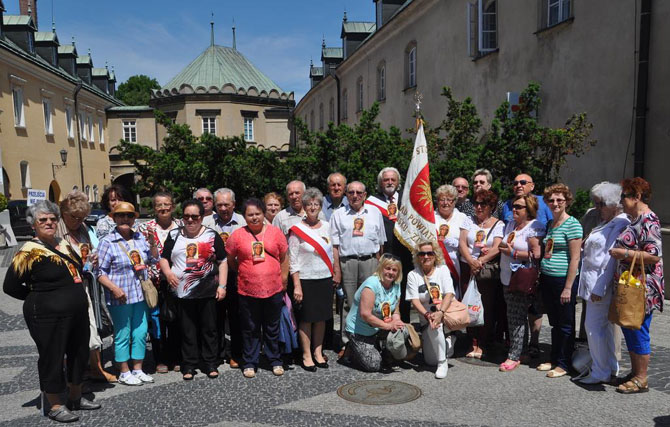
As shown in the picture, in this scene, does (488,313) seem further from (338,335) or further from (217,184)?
(217,184)

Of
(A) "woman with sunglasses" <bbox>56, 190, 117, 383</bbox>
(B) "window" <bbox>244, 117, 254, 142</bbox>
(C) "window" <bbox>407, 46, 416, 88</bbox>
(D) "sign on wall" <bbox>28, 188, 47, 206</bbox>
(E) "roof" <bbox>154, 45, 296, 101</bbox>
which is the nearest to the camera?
(A) "woman with sunglasses" <bbox>56, 190, 117, 383</bbox>

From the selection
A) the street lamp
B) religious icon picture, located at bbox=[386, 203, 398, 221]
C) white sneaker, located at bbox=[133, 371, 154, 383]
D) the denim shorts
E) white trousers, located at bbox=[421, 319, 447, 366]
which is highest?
the street lamp

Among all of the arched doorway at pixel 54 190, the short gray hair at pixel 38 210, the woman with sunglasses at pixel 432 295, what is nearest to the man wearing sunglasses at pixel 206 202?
the short gray hair at pixel 38 210

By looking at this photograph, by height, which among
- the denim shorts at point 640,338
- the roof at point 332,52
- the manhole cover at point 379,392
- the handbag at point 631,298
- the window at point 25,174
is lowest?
the manhole cover at point 379,392

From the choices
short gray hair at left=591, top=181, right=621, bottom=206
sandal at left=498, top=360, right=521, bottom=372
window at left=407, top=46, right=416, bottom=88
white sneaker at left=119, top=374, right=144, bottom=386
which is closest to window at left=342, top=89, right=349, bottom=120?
window at left=407, top=46, right=416, bottom=88

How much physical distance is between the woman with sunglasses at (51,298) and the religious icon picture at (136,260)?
0.59 m

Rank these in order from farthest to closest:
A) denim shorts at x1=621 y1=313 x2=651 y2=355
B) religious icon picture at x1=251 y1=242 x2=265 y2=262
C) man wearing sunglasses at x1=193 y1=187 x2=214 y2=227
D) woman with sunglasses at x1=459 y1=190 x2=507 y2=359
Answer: man wearing sunglasses at x1=193 y1=187 x2=214 y2=227 → woman with sunglasses at x1=459 y1=190 x2=507 y2=359 → religious icon picture at x1=251 y1=242 x2=265 y2=262 → denim shorts at x1=621 y1=313 x2=651 y2=355

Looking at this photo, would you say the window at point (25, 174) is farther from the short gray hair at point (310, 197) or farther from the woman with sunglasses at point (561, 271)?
the woman with sunglasses at point (561, 271)

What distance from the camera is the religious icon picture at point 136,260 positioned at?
511 centimetres

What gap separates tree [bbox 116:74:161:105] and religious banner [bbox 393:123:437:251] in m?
59.3

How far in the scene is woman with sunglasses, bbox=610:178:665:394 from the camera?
4641 mm

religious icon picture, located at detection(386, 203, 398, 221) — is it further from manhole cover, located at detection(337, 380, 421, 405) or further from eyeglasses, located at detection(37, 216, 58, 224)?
eyeglasses, located at detection(37, 216, 58, 224)

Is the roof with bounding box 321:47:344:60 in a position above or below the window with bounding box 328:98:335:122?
above

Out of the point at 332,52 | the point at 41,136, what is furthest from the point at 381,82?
the point at 41,136
